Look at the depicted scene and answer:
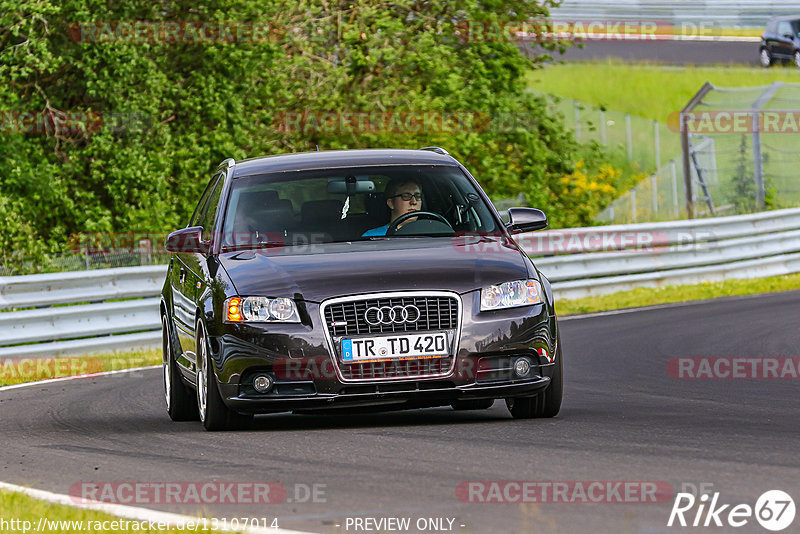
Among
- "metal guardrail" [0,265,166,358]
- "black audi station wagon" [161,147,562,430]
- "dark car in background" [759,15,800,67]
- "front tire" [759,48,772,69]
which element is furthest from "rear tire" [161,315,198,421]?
"front tire" [759,48,772,69]

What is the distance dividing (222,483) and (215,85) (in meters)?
18.2

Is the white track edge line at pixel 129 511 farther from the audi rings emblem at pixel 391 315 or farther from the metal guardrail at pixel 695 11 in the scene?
the metal guardrail at pixel 695 11

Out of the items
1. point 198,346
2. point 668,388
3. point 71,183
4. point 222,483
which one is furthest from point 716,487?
point 71,183

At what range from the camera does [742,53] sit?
52.5 meters

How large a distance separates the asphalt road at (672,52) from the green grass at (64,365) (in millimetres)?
37820

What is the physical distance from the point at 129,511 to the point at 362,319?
7.93ft

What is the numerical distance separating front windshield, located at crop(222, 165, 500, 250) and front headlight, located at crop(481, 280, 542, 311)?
39.9 inches

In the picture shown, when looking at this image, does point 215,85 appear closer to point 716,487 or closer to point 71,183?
point 71,183

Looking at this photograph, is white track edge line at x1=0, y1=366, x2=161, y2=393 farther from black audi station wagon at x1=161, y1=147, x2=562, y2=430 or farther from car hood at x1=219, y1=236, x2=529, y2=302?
car hood at x1=219, y1=236, x2=529, y2=302

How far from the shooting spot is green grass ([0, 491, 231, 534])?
589 centimetres

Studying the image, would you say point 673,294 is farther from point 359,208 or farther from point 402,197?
point 359,208

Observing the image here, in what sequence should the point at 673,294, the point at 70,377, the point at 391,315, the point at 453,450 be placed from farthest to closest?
the point at 673,294 → the point at 70,377 → the point at 391,315 → the point at 453,450

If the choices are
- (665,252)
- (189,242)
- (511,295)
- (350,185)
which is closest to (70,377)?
(189,242)

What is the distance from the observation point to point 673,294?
22000mm
